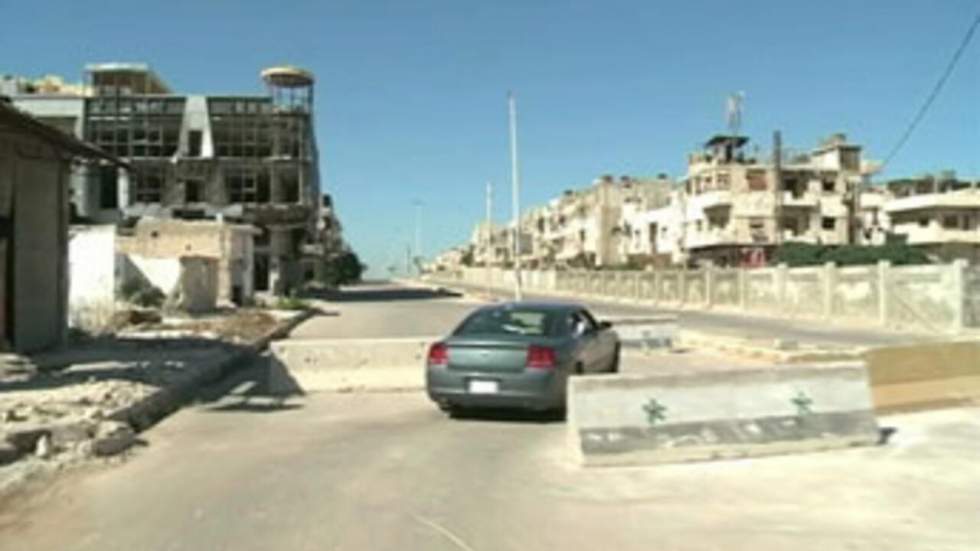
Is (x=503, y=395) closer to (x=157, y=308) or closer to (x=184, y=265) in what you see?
(x=157, y=308)

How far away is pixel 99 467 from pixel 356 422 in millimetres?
4162

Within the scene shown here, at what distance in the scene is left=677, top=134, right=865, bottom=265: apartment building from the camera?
113625 mm

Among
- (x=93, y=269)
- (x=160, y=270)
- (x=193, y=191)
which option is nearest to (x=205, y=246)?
(x=160, y=270)

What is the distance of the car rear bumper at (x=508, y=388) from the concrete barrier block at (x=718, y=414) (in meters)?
3.06

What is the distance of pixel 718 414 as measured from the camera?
39.7 feet

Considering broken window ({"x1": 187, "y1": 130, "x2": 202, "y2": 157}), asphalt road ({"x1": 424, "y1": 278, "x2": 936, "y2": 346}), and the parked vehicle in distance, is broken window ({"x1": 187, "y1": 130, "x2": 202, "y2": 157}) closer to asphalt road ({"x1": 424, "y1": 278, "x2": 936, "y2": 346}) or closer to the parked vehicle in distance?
asphalt road ({"x1": 424, "y1": 278, "x2": 936, "y2": 346})

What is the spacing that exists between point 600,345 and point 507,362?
10.1 ft

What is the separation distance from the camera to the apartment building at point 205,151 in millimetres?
92062

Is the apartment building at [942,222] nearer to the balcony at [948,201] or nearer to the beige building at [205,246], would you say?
the balcony at [948,201]

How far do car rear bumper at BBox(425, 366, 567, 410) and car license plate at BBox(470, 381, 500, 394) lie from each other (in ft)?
0.12

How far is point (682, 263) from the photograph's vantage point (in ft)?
412

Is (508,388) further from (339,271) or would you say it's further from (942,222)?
(339,271)

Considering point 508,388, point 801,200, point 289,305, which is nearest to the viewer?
point 508,388

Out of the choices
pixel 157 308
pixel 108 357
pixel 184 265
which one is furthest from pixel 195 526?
pixel 184 265
